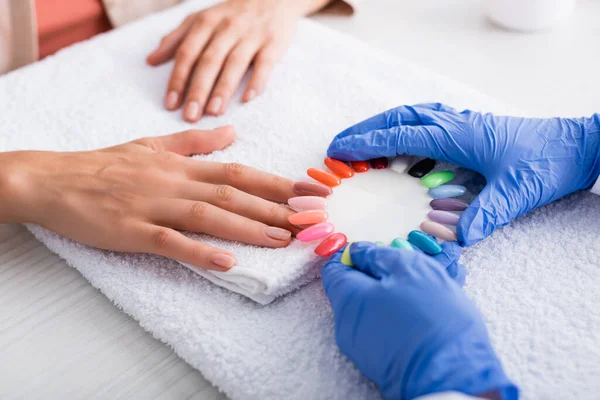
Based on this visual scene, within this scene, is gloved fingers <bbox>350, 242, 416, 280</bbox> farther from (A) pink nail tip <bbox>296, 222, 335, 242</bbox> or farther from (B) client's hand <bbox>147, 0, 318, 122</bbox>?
(B) client's hand <bbox>147, 0, 318, 122</bbox>

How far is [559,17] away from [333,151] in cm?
65

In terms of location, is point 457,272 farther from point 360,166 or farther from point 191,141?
point 191,141

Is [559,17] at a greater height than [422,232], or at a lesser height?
greater

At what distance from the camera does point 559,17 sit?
1173 mm

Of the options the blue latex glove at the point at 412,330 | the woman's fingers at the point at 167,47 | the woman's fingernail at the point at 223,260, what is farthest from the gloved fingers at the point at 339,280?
the woman's fingers at the point at 167,47

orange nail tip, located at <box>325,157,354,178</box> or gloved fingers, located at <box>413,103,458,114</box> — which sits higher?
gloved fingers, located at <box>413,103,458,114</box>

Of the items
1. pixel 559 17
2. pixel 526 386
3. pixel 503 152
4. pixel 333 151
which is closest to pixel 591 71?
pixel 559 17

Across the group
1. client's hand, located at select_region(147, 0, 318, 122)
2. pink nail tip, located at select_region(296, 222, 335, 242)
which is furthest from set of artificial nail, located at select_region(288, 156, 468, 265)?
client's hand, located at select_region(147, 0, 318, 122)

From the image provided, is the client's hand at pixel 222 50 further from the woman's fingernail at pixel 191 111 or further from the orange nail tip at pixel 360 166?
the orange nail tip at pixel 360 166

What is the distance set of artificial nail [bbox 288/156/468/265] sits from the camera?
0.70 metres

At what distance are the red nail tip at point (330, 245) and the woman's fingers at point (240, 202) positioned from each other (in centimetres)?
5

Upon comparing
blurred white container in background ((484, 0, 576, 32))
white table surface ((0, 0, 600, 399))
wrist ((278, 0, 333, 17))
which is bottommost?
white table surface ((0, 0, 600, 399))

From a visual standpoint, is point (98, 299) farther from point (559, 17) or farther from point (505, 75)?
point (559, 17)

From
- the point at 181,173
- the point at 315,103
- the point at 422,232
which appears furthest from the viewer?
the point at 315,103
